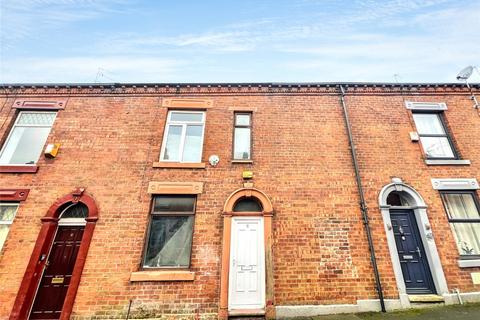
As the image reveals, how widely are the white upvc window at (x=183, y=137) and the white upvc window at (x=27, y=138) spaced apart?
4.18m

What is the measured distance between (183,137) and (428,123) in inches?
352

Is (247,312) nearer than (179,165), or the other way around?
(247,312)

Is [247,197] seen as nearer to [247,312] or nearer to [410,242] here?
[247,312]

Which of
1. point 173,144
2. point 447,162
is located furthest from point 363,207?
point 173,144

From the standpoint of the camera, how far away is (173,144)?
8023 millimetres

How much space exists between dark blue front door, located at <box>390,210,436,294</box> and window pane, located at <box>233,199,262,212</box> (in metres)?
4.10

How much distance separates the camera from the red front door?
5.99 m

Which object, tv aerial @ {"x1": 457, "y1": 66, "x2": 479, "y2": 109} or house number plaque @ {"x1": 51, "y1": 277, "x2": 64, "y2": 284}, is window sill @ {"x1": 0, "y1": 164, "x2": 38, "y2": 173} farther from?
tv aerial @ {"x1": 457, "y1": 66, "x2": 479, "y2": 109}

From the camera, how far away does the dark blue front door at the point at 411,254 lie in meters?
6.37

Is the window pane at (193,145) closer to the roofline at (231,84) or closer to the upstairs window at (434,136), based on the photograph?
the roofline at (231,84)

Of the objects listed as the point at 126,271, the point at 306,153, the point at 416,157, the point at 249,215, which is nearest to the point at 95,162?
the point at 126,271

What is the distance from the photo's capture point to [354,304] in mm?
5895

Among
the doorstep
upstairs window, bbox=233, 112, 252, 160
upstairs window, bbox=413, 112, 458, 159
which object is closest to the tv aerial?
upstairs window, bbox=413, 112, 458, 159

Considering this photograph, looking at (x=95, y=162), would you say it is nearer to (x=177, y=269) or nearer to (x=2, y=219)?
(x=2, y=219)
